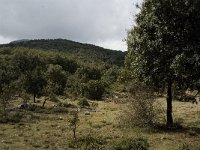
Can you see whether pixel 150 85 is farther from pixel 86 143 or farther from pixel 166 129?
pixel 86 143

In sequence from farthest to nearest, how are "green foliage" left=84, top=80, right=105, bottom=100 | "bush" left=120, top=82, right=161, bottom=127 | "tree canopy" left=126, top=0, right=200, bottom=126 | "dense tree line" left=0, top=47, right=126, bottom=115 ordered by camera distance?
"green foliage" left=84, top=80, right=105, bottom=100 → "dense tree line" left=0, top=47, right=126, bottom=115 → "bush" left=120, top=82, right=161, bottom=127 → "tree canopy" left=126, top=0, right=200, bottom=126

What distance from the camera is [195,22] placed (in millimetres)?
34781

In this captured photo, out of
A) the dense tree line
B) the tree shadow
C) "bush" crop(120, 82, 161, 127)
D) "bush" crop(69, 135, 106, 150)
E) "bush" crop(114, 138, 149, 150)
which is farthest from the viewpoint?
the dense tree line

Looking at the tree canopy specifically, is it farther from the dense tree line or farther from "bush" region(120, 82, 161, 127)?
the dense tree line

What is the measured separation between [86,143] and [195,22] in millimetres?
13030

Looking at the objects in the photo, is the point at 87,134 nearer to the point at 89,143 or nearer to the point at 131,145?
the point at 89,143

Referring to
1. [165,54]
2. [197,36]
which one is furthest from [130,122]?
[197,36]

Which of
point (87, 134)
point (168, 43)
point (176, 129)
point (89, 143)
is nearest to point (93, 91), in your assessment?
point (176, 129)

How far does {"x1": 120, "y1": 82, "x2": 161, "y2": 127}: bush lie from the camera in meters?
39.5

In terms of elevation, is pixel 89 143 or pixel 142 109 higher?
pixel 142 109

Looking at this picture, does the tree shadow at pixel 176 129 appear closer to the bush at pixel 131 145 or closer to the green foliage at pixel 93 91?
the bush at pixel 131 145

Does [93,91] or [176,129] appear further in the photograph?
[93,91]

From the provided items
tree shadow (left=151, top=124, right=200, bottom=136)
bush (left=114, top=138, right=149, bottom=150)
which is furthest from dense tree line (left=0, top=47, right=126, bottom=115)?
bush (left=114, top=138, right=149, bottom=150)

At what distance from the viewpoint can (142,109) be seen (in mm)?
39438
